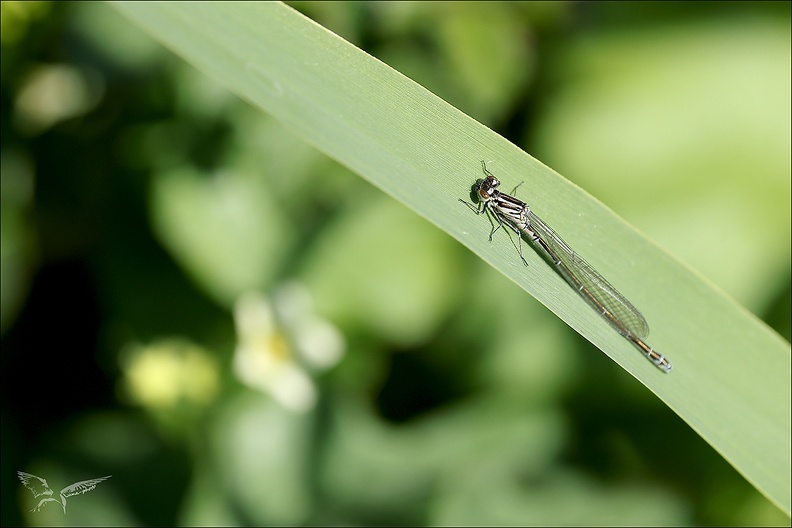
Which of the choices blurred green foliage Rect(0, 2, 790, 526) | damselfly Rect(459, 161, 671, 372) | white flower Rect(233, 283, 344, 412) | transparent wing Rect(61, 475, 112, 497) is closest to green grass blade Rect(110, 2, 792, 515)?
damselfly Rect(459, 161, 671, 372)

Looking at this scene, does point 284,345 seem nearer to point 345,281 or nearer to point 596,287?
point 345,281

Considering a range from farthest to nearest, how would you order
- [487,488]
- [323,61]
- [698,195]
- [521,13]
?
[521,13] → [698,195] → [487,488] → [323,61]

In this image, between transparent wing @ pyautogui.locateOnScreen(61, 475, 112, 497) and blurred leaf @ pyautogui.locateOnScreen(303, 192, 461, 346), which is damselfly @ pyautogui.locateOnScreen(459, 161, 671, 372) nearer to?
blurred leaf @ pyautogui.locateOnScreen(303, 192, 461, 346)

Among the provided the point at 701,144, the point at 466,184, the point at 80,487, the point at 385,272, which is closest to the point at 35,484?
the point at 80,487

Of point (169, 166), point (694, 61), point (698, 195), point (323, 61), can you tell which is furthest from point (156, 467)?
point (694, 61)

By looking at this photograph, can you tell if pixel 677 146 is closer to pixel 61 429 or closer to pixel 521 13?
pixel 521 13

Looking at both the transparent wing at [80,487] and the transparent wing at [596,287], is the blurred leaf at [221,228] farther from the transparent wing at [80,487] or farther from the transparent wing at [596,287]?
the transparent wing at [596,287]
